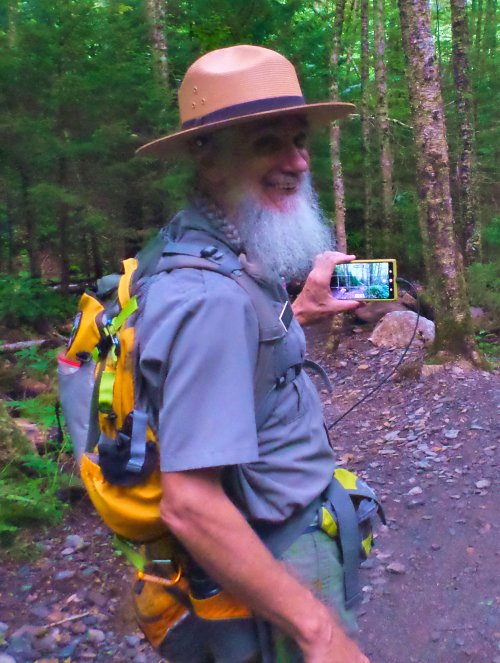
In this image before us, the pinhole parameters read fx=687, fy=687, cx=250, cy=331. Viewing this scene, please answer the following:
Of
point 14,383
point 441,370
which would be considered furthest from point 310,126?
point 14,383

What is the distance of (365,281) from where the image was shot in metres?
2.50

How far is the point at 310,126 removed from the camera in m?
2.07

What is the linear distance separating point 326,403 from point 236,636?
653cm

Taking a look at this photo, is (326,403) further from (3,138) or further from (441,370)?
(3,138)

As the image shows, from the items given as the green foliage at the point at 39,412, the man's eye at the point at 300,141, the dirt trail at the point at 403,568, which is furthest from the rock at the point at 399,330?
the man's eye at the point at 300,141

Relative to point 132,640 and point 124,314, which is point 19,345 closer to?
point 132,640

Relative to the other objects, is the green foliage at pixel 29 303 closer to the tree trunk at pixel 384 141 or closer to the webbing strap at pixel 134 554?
the tree trunk at pixel 384 141

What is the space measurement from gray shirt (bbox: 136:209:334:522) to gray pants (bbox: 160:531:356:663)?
211 mm

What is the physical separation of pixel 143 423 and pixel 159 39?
10.6m

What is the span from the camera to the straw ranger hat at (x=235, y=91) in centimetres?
180

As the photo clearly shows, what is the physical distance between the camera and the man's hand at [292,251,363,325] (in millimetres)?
2322

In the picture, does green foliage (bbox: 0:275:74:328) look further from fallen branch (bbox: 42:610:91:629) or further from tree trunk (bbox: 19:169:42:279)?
fallen branch (bbox: 42:610:91:629)

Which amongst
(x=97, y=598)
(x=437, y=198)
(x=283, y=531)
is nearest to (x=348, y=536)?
(x=283, y=531)

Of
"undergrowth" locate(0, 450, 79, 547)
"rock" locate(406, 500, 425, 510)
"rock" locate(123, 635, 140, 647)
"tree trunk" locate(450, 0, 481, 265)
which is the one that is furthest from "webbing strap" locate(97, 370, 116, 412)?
"tree trunk" locate(450, 0, 481, 265)
